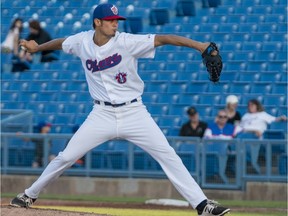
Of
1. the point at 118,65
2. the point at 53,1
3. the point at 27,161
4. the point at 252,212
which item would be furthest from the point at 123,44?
the point at 53,1

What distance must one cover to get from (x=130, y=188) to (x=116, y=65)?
21.3 ft

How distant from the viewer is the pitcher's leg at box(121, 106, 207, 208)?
8.52 metres

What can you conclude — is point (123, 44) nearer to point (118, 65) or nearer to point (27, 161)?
point (118, 65)

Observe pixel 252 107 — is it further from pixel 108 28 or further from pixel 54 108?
pixel 108 28

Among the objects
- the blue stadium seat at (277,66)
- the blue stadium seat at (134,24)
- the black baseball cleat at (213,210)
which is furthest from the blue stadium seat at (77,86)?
the black baseball cleat at (213,210)

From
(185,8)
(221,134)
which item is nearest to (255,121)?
(221,134)

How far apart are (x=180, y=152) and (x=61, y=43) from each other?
5.91 meters

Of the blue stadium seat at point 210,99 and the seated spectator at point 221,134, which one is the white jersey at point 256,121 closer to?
the seated spectator at point 221,134

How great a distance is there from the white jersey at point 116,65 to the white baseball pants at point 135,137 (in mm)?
121

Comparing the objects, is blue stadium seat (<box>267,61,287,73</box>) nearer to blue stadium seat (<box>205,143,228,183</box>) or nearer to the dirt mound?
blue stadium seat (<box>205,143,228,183</box>)

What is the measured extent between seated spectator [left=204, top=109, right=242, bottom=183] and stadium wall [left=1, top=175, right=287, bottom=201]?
14.7 inches

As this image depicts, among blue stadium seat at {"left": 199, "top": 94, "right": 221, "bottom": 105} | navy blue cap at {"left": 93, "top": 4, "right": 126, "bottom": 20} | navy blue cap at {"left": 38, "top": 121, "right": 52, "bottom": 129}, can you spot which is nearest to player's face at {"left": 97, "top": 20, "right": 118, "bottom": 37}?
navy blue cap at {"left": 93, "top": 4, "right": 126, "bottom": 20}

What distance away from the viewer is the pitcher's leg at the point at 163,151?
8516mm

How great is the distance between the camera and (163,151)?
8.52 m
